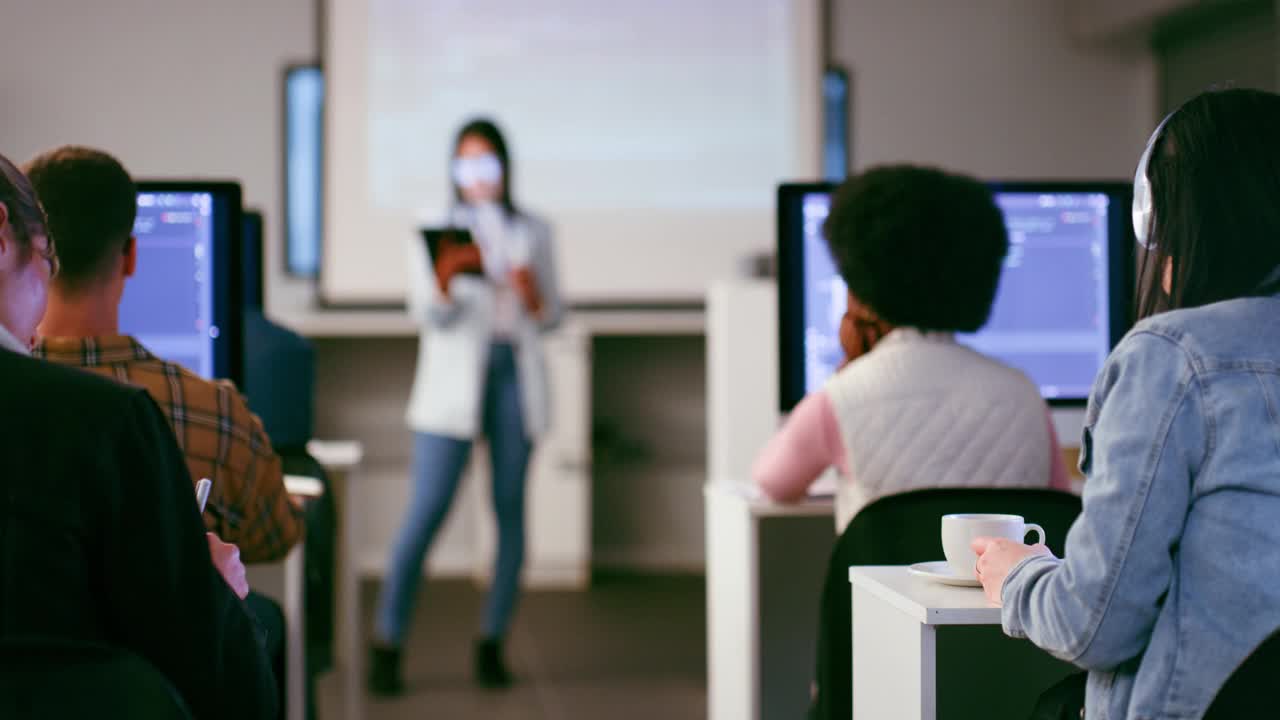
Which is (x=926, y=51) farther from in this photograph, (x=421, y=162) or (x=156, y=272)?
(x=156, y=272)

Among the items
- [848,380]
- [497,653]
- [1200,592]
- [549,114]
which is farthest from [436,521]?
[1200,592]

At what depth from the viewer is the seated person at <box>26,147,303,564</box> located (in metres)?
1.51

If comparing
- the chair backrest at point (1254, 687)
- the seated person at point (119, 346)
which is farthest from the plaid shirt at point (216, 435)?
the chair backrest at point (1254, 687)

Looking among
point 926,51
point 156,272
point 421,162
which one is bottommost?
point 156,272

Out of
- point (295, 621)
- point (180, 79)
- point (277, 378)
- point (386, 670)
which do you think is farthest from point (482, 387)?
point (180, 79)

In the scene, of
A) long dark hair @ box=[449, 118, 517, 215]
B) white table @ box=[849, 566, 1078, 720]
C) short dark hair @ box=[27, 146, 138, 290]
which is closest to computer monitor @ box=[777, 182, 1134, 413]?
white table @ box=[849, 566, 1078, 720]

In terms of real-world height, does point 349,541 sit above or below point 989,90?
below

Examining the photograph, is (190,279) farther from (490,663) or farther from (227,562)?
(490,663)

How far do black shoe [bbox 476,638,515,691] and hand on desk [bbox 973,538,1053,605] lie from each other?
7.67ft

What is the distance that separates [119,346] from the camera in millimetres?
1523

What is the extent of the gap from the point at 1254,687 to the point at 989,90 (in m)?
4.74

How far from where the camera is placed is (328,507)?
249cm

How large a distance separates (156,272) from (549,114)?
3276 mm

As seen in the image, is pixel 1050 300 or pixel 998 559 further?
pixel 1050 300
